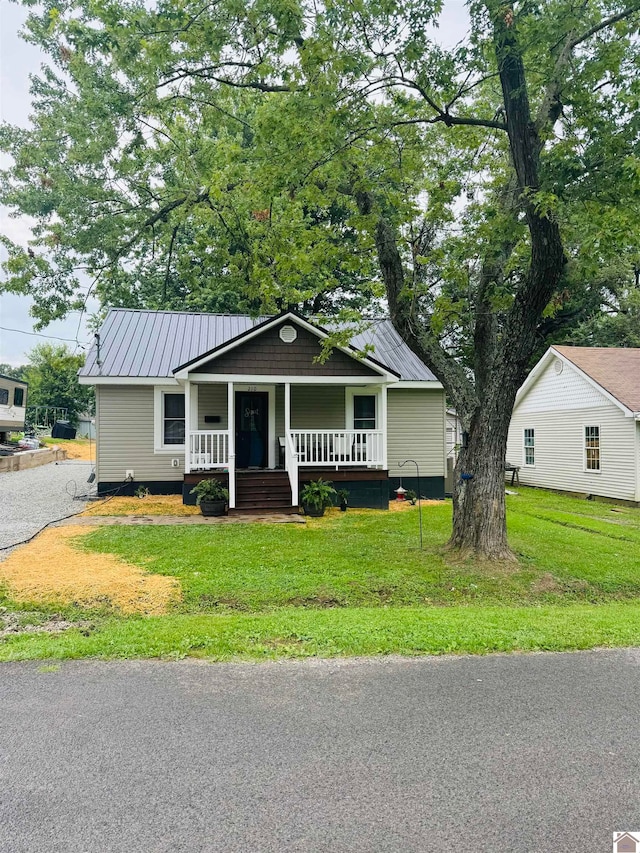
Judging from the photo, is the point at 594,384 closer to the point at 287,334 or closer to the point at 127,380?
the point at 287,334

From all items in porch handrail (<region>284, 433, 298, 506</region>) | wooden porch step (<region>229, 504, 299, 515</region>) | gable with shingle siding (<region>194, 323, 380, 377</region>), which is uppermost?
gable with shingle siding (<region>194, 323, 380, 377</region>)

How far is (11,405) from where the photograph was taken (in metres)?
23.8

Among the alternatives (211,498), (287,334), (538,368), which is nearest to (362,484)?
(211,498)

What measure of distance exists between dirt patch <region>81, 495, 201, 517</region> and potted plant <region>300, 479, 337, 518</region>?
7.69 feet

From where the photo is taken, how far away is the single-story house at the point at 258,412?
39.8ft

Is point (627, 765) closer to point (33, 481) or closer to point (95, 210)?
point (95, 210)

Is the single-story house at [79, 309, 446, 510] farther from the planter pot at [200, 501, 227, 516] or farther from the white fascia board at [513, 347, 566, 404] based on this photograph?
the white fascia board at [513, 347, 566, 404]

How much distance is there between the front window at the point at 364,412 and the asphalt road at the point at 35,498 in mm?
7308

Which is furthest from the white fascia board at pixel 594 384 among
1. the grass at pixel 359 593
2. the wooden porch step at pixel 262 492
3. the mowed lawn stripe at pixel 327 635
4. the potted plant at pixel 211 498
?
the potted plant at pixel 211 498

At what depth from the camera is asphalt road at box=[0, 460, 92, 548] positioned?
973cm

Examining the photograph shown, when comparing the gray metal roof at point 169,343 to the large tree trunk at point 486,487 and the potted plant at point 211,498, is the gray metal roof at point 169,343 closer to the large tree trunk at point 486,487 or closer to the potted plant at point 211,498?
the potted plant at point 211,498

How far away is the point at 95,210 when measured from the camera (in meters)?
10.2

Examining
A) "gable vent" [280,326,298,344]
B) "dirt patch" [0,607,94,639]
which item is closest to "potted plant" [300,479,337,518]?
"gable vent" [280,326,298,344]

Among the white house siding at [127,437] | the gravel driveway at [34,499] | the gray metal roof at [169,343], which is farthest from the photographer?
the gray metal roof at [169,343]
